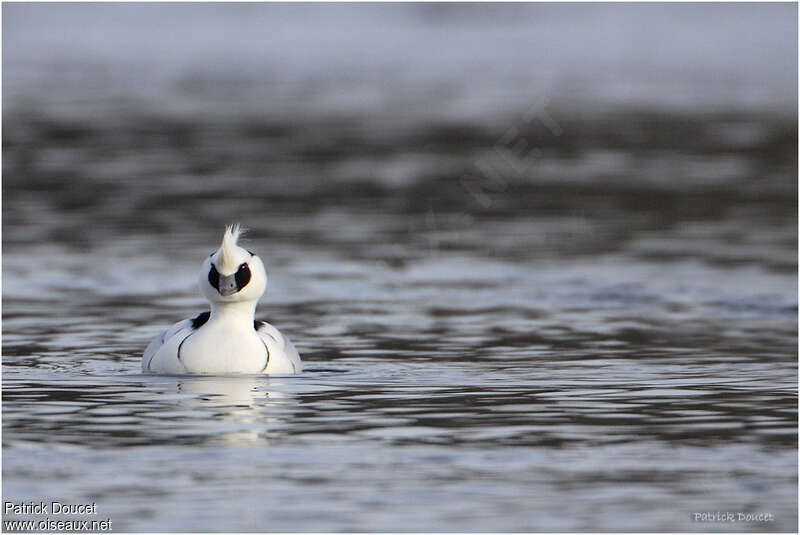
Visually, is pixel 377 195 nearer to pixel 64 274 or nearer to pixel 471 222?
pixel 471 222

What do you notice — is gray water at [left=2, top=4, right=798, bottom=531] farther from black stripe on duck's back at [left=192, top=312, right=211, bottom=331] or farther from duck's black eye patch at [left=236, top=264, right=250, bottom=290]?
duck's black eye patch at [left=236, top=264, right=250, bottom=290]

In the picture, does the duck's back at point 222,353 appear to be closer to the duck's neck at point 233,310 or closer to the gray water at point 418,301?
the duck's neck at point 233,310

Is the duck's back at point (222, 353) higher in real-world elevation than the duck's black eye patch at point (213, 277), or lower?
lower

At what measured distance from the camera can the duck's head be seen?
15.2 meters

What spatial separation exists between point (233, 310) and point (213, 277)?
0.97ft

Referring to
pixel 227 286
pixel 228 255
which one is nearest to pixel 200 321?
pixel 227 286

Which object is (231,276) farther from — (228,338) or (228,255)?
(228,338)

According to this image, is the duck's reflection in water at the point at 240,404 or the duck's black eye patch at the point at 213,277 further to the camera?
the duck's black eye patch at the point at 213,277

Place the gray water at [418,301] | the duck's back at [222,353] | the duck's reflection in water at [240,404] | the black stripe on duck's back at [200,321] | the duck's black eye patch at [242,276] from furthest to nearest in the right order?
the black stripe on duck's back at [200,321] → the duck's black eye patch at [242,276] → the duck's back at [222,353] → the duck's reflection in water at [240,404] → the gray water at [418,301]

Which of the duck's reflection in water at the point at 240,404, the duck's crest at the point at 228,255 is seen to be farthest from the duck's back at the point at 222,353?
the duck's crest at the point at 228,255

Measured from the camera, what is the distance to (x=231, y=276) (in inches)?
600

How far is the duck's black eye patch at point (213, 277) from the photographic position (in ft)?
50.1

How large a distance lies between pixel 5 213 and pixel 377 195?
17.3 feet

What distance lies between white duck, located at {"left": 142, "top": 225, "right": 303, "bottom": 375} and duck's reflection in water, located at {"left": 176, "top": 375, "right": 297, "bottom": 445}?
13 cm
